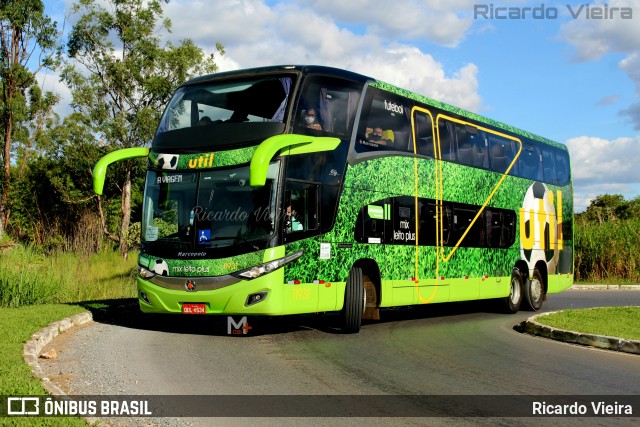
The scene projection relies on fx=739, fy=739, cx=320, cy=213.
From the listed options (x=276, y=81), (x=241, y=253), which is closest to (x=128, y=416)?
(x=241, y=253)

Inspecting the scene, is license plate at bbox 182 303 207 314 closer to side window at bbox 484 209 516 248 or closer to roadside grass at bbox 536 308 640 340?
roadside grass at bbox 536 308 640 340

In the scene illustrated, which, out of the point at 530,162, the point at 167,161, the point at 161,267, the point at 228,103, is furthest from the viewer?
the point at 530,162

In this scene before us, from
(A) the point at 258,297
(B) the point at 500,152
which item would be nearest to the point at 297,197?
(A) the point at 258,297

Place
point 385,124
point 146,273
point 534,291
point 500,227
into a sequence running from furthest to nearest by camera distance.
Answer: point 534,291
point 500,227
point 385,124
point 146,273

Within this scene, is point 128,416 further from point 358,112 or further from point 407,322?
point 407,322

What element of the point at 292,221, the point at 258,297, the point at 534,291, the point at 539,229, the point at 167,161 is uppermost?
the point at 167,161

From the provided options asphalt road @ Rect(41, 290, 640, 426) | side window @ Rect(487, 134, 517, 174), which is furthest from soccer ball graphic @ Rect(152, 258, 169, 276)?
side window @ Rect(487, 134, 517, 174)

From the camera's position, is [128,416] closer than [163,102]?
Yes

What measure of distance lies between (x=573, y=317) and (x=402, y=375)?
25.6 ft

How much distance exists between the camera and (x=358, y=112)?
13.5 m

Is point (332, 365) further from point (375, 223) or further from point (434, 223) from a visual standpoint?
point (434, 223)

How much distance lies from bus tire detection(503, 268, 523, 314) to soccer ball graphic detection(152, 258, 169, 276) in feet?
32.6

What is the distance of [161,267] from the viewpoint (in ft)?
41.0

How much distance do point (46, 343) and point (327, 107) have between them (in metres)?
5.96
